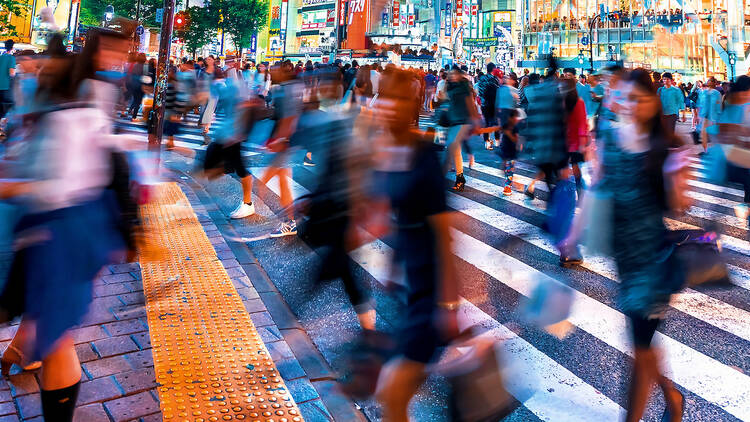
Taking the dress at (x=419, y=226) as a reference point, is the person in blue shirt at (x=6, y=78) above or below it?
above

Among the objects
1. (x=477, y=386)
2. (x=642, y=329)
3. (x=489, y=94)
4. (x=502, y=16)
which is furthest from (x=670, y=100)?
(x=502, y=16)

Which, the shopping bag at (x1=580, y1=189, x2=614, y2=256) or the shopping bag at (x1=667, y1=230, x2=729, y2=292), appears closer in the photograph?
the shopping bag at (x1=667, y1=230, x2=729, y2=292)

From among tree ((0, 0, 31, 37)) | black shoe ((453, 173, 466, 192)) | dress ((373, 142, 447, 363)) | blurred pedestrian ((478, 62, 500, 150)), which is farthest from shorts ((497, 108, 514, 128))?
tree ((0, 0, 31, 37))

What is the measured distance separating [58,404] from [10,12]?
39.9 m

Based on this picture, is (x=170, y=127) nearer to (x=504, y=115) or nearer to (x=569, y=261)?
(x=504, y=115)

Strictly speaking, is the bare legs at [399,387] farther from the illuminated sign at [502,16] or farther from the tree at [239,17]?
the illuminated sign at [502,16]

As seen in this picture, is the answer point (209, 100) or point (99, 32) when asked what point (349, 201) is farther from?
point (209, 100)

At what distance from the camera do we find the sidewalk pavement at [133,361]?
115 inches

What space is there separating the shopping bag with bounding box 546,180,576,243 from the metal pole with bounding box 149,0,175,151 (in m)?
6.23

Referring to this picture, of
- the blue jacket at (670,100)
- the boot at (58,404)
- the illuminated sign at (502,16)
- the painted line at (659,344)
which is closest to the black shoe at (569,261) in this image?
the painted line at (659,344)

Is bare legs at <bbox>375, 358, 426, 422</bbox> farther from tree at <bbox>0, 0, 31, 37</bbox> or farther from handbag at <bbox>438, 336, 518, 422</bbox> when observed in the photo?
tree at <bbox>0, 0, 31, 37</bbox>

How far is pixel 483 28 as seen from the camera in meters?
86.8

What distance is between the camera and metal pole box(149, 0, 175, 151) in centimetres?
895

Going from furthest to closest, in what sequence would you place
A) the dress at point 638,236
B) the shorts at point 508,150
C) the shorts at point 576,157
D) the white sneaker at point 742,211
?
the shorts at point 508,150
the white sneaker at point 742,211
the shorts at point 576,157
the dress at point 638,236
